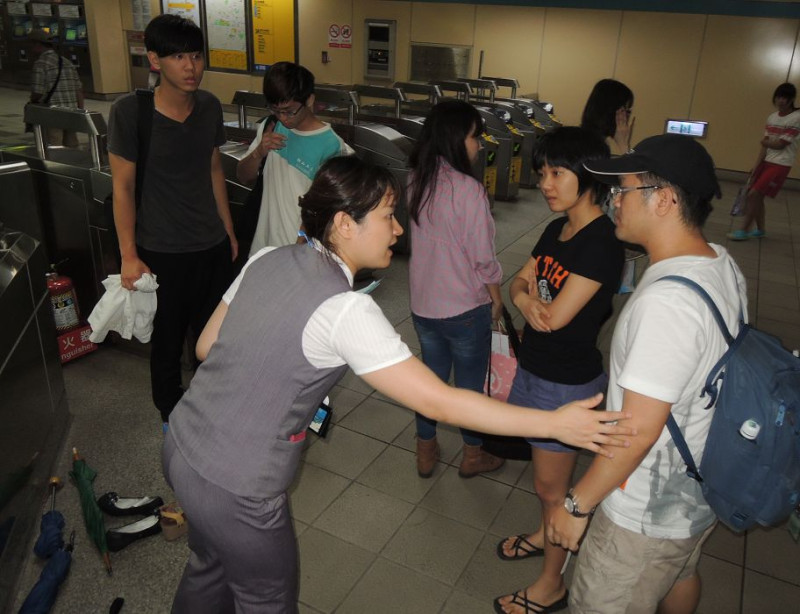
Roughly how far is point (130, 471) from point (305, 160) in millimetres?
1561

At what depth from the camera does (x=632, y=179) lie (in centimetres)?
141

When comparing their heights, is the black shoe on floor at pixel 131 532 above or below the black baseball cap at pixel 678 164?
below

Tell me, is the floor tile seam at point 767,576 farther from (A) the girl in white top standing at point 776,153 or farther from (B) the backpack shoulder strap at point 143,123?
(A) the girl in white top standing at point 776,153

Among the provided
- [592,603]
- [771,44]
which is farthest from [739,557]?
[771,44]

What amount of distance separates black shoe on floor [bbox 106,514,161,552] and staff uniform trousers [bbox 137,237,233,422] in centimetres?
58

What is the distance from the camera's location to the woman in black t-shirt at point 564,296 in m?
1.85

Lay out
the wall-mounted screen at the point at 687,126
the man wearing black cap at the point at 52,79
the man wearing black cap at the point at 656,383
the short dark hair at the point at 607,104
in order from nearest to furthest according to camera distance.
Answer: the man wearing black cap at the point at 656,383 → the short dark hair at the point at 607,104 → the man wearing black cap at the point at 52,79 → the wall-mounted screen at the point at 687,126

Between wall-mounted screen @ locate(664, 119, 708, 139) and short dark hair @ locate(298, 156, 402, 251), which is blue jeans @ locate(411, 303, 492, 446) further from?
wall-mounted screen @ locate(664, 119, 708, 139)

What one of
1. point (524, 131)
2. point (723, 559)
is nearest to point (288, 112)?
point (723, 559)

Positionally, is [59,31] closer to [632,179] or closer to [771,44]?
[771,44]

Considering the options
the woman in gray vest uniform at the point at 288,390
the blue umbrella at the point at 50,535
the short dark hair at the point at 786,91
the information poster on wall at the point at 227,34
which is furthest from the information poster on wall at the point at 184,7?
the woman in gray vest uniform at the point at 288,390

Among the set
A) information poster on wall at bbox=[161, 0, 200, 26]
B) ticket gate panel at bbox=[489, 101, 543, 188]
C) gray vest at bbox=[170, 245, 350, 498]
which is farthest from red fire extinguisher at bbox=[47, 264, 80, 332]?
information poster on wall at bbox=[161, 0, 200, 26]

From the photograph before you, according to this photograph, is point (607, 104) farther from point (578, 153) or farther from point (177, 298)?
point (177, 298)

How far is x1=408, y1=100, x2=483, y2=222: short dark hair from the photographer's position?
2299mm
